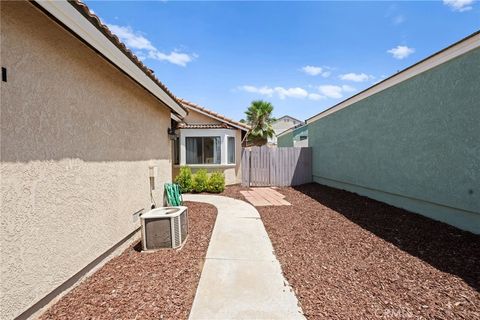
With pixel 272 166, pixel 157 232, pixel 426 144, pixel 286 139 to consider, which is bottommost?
pixel 157 232

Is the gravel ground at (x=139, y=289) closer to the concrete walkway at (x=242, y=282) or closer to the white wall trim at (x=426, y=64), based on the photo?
the concrete walkway at (x=242, y=282)

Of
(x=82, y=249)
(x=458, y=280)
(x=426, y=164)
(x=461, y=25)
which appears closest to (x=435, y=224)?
(x=426, y=164)

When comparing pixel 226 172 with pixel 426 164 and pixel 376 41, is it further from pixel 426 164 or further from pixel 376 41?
pixel 376 41

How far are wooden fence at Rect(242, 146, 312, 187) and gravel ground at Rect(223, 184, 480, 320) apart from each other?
19.6 feet

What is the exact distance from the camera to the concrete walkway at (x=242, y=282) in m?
2.43

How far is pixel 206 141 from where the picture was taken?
11469 mm

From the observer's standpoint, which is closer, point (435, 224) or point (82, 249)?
point (82, 249)

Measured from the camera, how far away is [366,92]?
26.9 ft

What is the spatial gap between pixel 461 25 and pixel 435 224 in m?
5.83

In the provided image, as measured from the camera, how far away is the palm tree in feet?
89.7

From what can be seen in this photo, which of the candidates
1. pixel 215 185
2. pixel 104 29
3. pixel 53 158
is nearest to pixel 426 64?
pixel 104 29

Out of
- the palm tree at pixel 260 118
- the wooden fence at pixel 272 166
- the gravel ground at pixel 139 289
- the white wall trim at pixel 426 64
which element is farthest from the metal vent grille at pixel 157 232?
the palm tree at pixel 260 118

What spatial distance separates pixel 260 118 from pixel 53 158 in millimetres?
26309

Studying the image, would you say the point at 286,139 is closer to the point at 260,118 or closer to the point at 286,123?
the point at 260,118
